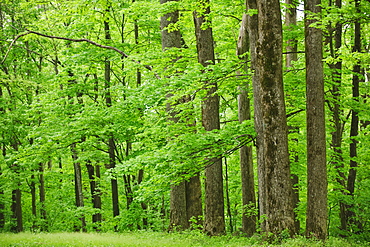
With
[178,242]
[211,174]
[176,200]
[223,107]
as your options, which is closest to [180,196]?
[176,200]

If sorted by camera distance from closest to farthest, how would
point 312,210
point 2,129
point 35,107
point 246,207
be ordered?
point 312,210 → point 246,207 → point 35,107 → point 2,129

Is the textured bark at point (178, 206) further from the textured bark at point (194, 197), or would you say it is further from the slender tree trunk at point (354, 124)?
the slender tree trunk at point (354, 124)

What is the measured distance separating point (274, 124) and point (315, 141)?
1.70m

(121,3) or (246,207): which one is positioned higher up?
(121,3)

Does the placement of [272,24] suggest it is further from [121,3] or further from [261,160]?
[121,3]

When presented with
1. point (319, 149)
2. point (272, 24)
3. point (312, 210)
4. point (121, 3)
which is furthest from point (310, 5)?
point (121, 3)

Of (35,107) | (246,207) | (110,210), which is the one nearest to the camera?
(246,207)

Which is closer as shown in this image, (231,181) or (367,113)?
(367,113)

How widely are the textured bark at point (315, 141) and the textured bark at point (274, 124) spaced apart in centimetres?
121

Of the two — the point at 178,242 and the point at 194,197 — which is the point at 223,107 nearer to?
the point at 194,197

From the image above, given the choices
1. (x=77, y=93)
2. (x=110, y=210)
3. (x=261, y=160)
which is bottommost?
(x=110, y=210)

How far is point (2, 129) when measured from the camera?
64.4 ft

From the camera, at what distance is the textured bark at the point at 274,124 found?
27.9 ft

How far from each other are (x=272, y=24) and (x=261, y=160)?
3568mm
